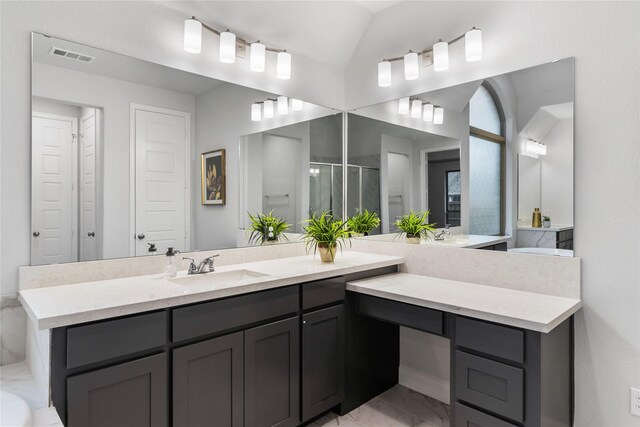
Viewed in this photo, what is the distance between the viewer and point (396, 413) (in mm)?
2395

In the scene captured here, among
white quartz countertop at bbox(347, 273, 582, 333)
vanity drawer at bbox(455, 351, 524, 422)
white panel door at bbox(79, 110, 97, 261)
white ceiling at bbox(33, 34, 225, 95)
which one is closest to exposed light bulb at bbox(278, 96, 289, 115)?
white ceiling at bbox(33, 34, 225, 95)

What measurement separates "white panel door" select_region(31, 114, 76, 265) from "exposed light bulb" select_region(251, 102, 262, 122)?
1.10 m

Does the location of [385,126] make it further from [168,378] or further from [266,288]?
[168,378]

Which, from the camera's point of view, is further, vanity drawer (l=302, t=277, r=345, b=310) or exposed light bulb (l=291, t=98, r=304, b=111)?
exposed light bulb (l=291, t=98, r=304, b=111)

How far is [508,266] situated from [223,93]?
2.07 metres

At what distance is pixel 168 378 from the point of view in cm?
158

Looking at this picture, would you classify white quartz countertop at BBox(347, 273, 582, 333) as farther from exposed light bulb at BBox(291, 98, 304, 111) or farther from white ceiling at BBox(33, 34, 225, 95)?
white ceiling at BBox(33, 34, 225, 95)

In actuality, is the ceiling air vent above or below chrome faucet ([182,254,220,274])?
above

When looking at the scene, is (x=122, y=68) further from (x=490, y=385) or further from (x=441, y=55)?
(x=490, y=385)

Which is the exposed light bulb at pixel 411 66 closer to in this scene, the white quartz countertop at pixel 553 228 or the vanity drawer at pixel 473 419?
the white quartz countertop at pixel 553 228

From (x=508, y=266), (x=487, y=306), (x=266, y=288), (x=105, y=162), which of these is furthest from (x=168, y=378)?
(x=508, y=266)

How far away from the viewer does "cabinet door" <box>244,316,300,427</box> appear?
72.4 inches

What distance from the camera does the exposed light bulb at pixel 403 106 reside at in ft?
8.96

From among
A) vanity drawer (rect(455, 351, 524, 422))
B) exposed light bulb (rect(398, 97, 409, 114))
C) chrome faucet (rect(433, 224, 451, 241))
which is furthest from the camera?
exposed light bulb (rect(398, 97, 409, 114))
